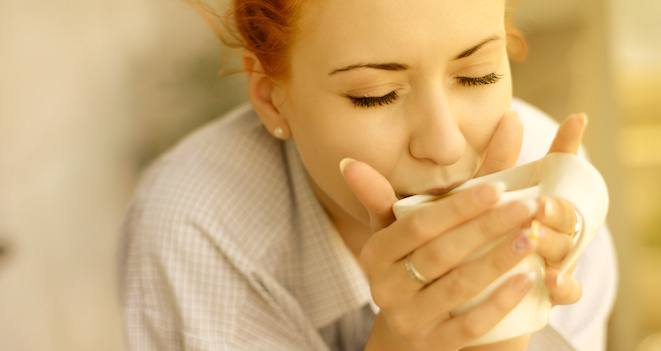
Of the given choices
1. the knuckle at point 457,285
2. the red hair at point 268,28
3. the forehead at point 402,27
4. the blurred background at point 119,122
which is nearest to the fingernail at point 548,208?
the knuckle at point 457,285

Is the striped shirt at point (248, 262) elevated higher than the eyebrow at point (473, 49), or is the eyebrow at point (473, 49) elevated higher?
the eyebrow at point (473, 49)

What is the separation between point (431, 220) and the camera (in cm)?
66

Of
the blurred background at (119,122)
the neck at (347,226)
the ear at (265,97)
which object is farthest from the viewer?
the blurred background at (119,122)

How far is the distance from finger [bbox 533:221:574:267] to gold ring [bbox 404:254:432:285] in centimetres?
12

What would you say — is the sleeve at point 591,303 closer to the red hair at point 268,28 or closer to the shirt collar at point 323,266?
the shirt collar at point 323,266

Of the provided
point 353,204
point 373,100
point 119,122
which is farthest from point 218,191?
point 119,122

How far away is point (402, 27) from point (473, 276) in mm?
284

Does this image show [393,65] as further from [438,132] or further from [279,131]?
[279,131]

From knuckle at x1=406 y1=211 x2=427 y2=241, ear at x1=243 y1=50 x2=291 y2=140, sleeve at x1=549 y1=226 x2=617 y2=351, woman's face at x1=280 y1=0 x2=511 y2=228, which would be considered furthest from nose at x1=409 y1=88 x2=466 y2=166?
sleeve at x1=549 y1=226 x2=617 y2=351

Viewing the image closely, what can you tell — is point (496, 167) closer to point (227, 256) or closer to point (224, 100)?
point (227, 256)

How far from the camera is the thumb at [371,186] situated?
726 mm

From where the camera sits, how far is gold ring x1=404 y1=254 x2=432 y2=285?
2.27ft

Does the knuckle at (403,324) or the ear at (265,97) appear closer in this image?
the knuckle at (403,324)

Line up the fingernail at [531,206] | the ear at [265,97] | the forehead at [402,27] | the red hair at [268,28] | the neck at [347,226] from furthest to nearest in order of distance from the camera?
the neck at [347,226] → the ear at [265,97] → the red hair at [268,28] → the forehead at [402,27] → the fingernail at [531,206]
